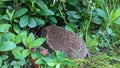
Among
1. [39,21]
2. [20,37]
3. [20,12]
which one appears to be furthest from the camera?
[39,21]

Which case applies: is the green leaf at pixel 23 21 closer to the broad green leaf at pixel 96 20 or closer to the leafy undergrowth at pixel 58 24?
the leafy undergrowth at pixel 58 24

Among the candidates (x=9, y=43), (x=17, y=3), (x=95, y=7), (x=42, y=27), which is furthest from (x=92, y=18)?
(x=9, y=43)

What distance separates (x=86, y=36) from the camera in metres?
2.41

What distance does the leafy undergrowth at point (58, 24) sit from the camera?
193 centimetres

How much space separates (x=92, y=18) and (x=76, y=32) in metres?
0.18

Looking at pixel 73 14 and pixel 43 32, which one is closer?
pixel 43 32

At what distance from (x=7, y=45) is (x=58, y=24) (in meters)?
0.72

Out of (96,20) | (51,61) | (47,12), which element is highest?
(47,12)

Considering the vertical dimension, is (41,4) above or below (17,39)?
A: above

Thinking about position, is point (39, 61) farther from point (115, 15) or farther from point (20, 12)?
point (115, 15)

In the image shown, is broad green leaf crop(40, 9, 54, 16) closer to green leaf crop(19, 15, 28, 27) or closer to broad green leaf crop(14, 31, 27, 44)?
green leaf crop(19, 15, 28, 27)

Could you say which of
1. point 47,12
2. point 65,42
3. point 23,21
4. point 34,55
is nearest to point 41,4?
point 47,12

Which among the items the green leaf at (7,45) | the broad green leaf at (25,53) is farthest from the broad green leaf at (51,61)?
the green leaf at (7,45)

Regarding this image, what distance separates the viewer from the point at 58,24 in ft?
8.23
